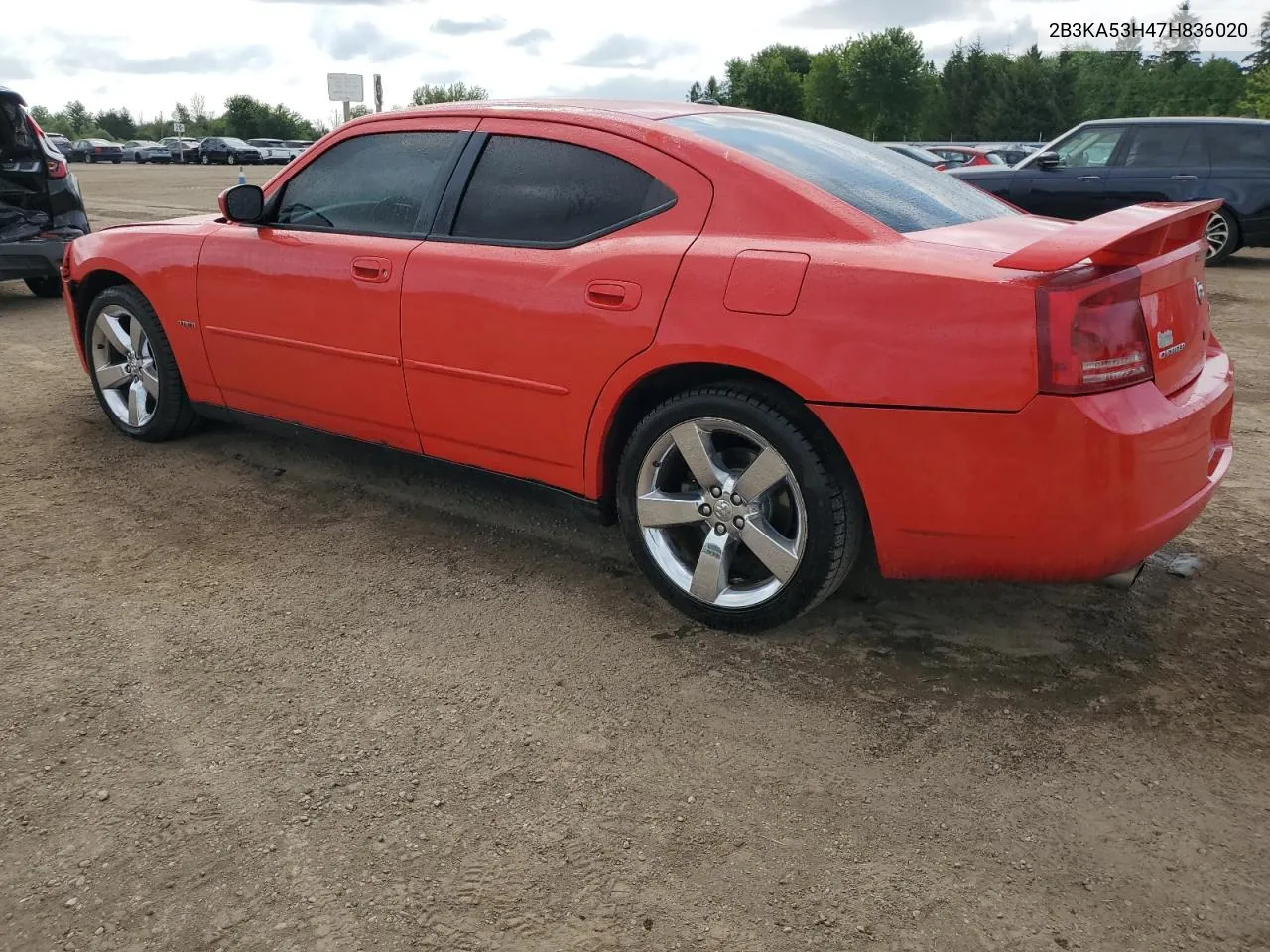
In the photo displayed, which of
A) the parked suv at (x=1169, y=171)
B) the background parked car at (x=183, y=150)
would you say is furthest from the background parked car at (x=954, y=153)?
the background parked car at (x=183, y=150)

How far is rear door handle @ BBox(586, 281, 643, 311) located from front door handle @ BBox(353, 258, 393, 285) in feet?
2.90

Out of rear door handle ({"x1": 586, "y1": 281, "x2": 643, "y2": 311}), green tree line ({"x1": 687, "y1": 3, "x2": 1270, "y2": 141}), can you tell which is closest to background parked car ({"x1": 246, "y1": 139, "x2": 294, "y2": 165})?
green tree line ({"x1": 687, "y1": 3, "x2": 1270, "y2": 141})

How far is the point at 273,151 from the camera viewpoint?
6022 centimetres

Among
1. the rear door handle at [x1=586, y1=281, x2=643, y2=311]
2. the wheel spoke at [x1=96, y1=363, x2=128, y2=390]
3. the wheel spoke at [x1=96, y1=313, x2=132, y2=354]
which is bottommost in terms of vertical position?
the wheel spoke at [x1=96, y1=363, x2=128, y2=390]

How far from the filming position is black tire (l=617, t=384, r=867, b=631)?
300cm

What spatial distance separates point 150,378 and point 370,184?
5.44 ft

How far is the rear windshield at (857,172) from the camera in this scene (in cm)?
322

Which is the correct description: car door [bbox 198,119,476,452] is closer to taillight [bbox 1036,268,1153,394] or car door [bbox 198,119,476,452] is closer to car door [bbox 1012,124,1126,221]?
taillight [bbox 1036,268,1153,394]

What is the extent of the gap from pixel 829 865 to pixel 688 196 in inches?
75.4

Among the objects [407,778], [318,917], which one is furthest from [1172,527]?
[318,917]

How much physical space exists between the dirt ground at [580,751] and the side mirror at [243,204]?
1.19 m

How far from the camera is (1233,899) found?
2176 mm

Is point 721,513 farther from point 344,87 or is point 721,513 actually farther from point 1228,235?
Answer: point 344,87

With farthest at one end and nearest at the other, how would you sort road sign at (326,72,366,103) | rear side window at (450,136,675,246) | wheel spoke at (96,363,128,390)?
road sign at (326,72,366,103) → wheel spoke at (96,363,128,390) → rear side window at (450,136,675,246)
